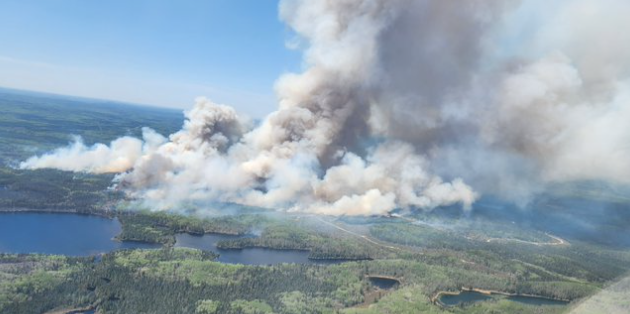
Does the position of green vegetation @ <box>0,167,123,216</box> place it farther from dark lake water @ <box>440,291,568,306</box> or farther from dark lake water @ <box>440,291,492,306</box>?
dark lake water @ <box>440,291,568,306</box>

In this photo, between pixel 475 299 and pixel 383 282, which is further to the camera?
pixel 383 282

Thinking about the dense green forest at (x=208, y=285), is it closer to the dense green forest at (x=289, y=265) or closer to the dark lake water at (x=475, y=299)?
the dense green forest at (x=289, y=265)

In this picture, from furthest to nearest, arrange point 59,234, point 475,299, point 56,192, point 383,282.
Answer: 1. point 56,192
2. point 59,234
3. point 383,282
4. point 475,299

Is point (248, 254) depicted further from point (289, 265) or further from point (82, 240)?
point (82, 240)

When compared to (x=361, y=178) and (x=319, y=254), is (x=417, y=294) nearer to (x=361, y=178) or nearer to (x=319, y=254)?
(x=319, y=254)

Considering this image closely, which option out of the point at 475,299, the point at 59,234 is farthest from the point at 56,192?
the point at 475,299

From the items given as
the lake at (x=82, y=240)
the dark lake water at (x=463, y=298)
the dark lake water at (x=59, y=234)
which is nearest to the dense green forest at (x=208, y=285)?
the dark lake water at (x=463, y=298)

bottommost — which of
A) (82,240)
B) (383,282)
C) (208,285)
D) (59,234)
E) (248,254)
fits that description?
(59,234)
